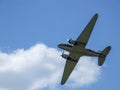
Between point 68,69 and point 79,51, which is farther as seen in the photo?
point 68,69

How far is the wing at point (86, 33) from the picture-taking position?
71.8 metres

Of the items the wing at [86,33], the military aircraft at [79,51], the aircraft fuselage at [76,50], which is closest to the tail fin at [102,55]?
the military aircraft at [79,51]

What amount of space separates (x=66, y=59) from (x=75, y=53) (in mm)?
3787

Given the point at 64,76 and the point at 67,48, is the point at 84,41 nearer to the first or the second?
the point at 67,48

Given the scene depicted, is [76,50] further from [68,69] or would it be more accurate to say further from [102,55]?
[68,69]

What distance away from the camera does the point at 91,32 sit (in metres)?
73.4

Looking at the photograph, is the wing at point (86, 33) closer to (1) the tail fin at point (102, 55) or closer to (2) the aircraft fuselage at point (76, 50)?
(2) the aircraft fuselage at point (76, 50)

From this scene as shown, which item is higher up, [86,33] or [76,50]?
[86,33]

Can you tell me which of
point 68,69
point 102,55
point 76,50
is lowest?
point 102,55

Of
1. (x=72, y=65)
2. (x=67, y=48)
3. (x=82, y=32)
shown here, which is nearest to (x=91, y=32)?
(x=82, y=32)

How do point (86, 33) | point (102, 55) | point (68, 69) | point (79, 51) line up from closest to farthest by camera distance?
point (86, 33) → point (79, 51) → point (102, 55) → point (68, 69)

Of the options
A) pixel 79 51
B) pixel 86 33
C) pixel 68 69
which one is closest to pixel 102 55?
pixel 79 51

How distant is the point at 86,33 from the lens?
73.6 meters

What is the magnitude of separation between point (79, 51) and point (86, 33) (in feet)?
15.3
